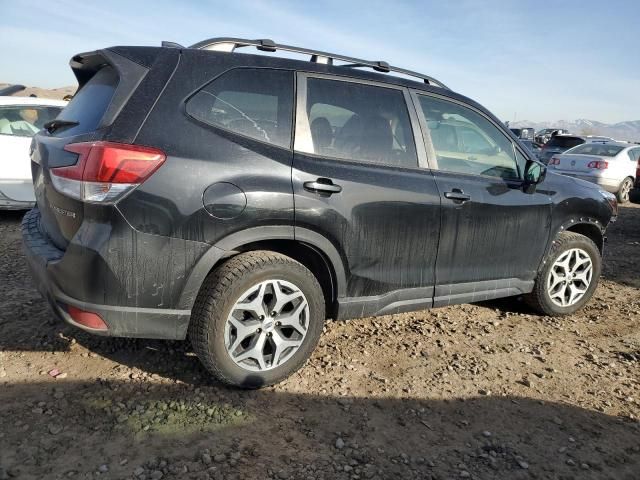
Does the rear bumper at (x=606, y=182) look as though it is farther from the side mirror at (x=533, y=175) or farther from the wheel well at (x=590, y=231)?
the side mirror at (x=533, y=175)

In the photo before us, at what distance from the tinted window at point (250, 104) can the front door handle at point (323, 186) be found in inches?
10.5

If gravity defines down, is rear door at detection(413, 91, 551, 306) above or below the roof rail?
below

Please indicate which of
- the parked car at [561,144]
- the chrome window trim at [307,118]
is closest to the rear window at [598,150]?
the parked car at [561,144]

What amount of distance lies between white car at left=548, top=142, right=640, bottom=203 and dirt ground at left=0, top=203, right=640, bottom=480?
8.86m

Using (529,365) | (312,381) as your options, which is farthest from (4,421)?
(529,365)

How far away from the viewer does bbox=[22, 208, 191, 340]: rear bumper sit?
2.50 metres

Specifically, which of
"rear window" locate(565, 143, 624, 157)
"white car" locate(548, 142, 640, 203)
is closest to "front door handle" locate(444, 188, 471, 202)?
"white car" locate(548, 142, 640, 203)

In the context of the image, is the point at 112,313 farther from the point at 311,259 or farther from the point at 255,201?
the point at 311,259

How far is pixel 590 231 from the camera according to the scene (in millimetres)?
4496

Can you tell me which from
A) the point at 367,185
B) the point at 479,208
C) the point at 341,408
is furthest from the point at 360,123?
the point at 341,408

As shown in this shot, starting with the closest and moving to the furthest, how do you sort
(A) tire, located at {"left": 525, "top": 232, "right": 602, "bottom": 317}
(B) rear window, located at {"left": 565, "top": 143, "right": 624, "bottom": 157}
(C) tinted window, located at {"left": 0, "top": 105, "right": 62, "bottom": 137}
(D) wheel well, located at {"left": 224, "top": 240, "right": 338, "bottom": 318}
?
(D) wheel well, located at {"left": 224, "top": 240, "right": 338, "bottom": 318}
(A) tire, located at {"left": 525, "top": 232, "right": 602, "bottom": 317}
(C) tinted window, located at {"left": 0, "top": 105, "right": 62, "bottom": 137}
(B) rear window, located at {"left": 565, "top": 143, "right": 624, "bottom": 157}

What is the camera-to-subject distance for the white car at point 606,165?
1162 cm

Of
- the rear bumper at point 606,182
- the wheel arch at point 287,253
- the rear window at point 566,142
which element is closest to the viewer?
the wheel arch at point 287,253

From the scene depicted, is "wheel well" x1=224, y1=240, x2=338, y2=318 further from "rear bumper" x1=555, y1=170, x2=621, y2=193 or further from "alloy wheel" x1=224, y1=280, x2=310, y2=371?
"rear bumper" x1=555, y1=170, x2=621, y2=193
